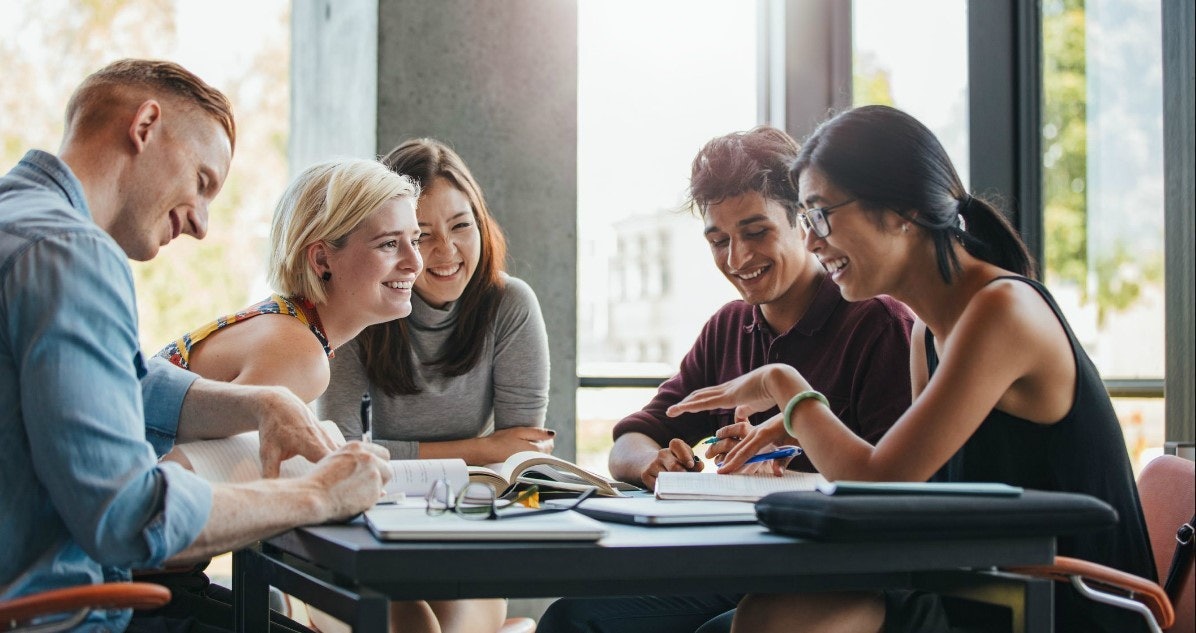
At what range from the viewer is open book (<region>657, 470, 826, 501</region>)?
5.32 feet

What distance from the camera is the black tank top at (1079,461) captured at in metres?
1.74

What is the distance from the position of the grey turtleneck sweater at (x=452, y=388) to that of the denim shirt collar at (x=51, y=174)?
56.9 inches

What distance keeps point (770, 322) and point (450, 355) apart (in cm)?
94

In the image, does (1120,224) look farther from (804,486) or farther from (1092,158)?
(804,486)

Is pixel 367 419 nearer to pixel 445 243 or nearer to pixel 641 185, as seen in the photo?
pixel 445 243

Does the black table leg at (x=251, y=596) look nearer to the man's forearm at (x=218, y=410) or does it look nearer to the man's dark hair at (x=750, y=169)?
the man's forearm at (x=218, y=410)

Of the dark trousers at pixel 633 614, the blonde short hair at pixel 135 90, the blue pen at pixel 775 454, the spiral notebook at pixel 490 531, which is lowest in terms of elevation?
the dark trousers at pixel 633 614

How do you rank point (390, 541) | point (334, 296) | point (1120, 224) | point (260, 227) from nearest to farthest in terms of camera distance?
point (390, 541), point (334, 296), point (1120, 224), point (260, 227)

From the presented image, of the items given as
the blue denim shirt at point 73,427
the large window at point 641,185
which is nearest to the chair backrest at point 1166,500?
the blue denim shirt at point 73,427

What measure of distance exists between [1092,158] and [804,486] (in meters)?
2.23

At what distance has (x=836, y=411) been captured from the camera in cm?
238

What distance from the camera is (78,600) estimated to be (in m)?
1.18

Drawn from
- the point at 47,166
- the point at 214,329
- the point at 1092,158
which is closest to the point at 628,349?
the point at 1092,158

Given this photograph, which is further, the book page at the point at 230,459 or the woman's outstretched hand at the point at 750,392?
the woman's outstretched hand at the point at 750,392
